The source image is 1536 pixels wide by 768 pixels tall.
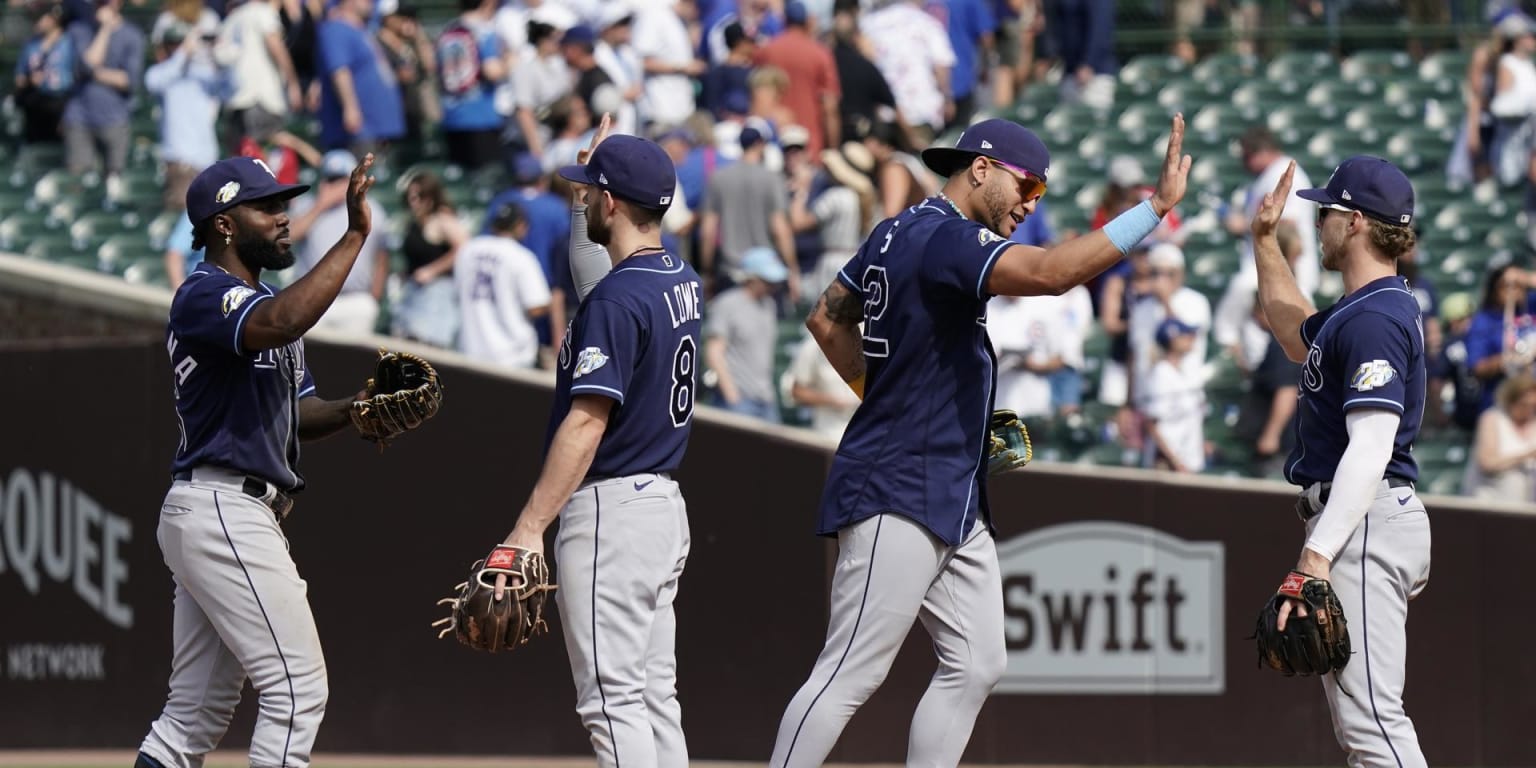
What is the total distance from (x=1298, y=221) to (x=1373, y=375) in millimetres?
7154

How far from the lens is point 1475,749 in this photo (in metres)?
9.97

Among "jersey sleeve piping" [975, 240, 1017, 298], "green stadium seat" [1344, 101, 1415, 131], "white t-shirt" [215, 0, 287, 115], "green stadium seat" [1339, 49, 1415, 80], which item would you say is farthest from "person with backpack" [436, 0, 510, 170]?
"jersey sleeve piping" [975, 240, 1017, 298]

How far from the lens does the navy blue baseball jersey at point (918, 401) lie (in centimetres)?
630

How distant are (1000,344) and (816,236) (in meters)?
2.08

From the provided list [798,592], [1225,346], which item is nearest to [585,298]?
[798,592]

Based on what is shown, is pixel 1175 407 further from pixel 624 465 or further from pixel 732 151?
pixel 624 465

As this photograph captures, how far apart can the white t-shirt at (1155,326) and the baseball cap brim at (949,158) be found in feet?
17.9

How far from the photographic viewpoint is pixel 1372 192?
20.6 feet

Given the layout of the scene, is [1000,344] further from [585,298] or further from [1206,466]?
[585,298]

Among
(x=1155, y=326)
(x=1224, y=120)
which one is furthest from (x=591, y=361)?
(x=1224, y=120)

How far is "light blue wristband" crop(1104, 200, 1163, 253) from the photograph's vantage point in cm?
587

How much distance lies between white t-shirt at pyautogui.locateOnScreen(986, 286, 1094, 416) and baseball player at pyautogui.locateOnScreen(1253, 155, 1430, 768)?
17.7 feet

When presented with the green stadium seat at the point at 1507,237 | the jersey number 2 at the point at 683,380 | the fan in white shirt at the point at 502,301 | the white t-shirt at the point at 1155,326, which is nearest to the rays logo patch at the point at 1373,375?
the jersey number 2 at the point at 683,380

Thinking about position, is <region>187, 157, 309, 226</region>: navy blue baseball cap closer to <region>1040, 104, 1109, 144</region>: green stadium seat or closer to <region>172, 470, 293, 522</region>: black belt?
<region>172, 470, 293, 522</region>: black belt
